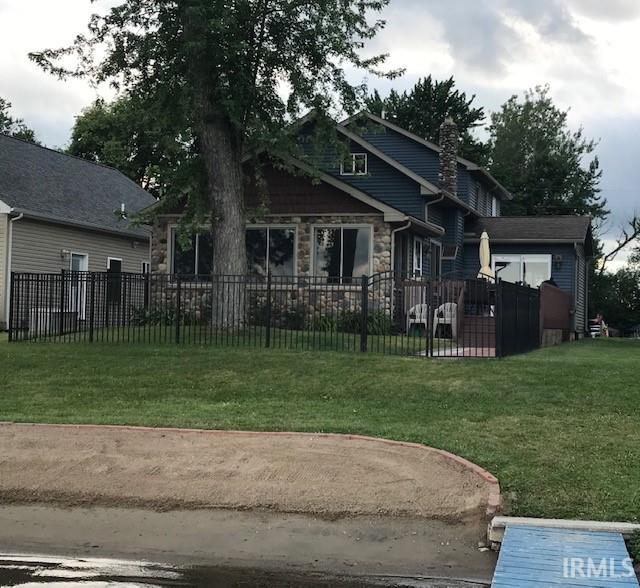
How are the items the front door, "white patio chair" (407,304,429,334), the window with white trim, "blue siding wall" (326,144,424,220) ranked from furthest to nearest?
the window with white trim
"blue siding wall" (326,144,424,220)
"white patio chair" (407,304,429,334)
the front door

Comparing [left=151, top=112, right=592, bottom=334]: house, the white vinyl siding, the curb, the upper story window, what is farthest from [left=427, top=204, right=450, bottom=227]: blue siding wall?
the curb

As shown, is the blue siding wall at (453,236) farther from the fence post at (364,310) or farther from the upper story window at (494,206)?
the fence post at (364,310)

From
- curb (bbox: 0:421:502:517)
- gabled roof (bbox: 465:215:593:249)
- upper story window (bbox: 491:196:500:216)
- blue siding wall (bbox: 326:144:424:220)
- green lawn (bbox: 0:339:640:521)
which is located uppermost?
upper story window (bbox: 491:196:500:216)

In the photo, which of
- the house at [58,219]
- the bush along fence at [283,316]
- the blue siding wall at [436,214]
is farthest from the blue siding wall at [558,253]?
the house at [58,219]

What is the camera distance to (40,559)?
566 centimetres

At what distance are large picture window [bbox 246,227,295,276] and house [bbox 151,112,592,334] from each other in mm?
28

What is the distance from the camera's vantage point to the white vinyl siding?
2134cm

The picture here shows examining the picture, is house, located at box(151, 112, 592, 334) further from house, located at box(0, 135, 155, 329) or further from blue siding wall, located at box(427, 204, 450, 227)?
house, located at box(0, 135, 155, 329)

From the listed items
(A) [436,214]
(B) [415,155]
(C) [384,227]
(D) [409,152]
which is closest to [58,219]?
(C) [384,227]

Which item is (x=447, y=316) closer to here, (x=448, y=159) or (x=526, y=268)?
(x=526, y=268)

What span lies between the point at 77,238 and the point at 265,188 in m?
7.59

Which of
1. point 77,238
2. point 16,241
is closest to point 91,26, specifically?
point 16,241

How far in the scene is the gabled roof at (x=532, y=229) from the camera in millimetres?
25688

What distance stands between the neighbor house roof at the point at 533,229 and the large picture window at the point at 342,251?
737cm
